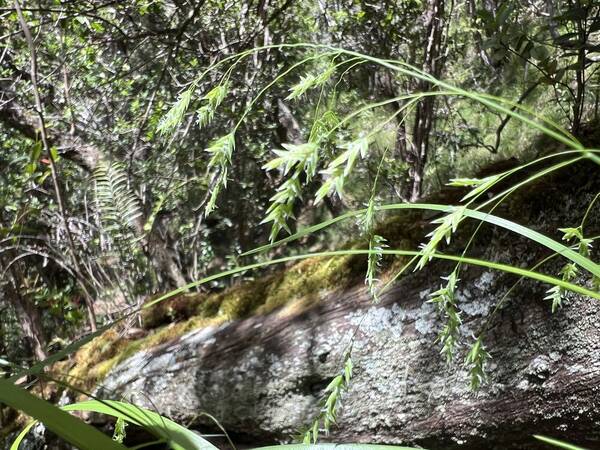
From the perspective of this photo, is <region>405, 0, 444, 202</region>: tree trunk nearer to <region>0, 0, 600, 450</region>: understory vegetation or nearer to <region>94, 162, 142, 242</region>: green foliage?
<region>0, 0, 600, 450</region>: understory vegetation

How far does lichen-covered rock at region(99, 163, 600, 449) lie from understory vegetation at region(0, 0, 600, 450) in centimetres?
2

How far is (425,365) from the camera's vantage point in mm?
1311

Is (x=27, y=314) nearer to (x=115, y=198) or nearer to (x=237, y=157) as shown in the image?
(x=115, y=198)

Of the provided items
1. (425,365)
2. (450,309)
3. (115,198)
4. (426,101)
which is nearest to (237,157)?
(115,198)

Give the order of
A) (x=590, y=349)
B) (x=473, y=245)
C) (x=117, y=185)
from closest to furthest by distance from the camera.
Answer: (x=590, y=349) → (x=473, y=245) → (x=117, y=185)

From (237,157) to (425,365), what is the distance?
1.98m

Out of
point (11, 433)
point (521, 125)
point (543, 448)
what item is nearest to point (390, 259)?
point (543, 448)

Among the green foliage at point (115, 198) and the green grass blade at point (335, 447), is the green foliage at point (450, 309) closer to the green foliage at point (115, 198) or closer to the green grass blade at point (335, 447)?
the green grass blade at point (335, 447)

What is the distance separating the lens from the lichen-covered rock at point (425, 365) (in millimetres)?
1141

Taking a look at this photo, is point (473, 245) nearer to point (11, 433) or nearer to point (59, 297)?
point (11, 433)

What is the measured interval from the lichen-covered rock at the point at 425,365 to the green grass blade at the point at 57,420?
0.70 meters

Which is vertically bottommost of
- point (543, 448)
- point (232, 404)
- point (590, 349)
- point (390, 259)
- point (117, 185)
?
point (543, 448)

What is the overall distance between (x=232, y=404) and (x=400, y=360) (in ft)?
1.80

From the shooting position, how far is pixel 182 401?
5.91 feet
